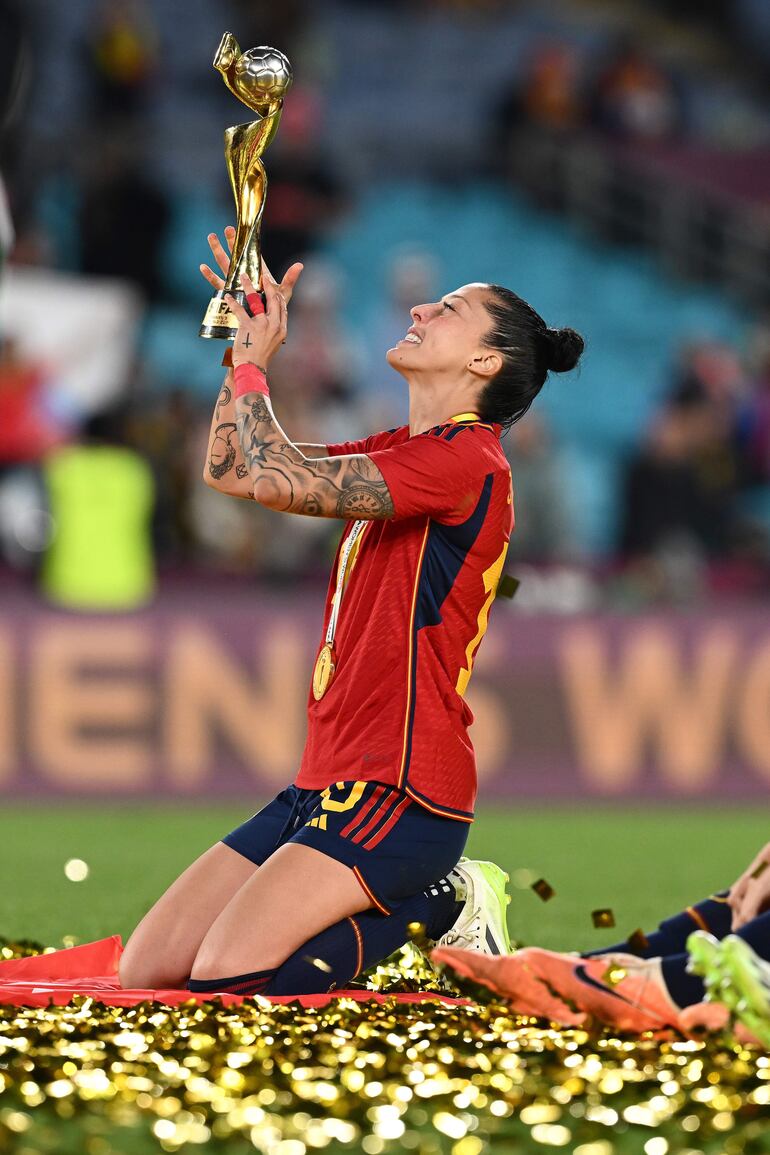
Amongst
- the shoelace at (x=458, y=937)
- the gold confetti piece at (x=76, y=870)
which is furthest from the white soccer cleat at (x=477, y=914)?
A: the gold confetti piece at (x=76, y=870)

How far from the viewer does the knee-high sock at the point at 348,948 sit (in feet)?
12.9

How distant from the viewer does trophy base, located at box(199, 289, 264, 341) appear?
418 cm

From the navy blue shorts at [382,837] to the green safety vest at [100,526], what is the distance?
20.4ft

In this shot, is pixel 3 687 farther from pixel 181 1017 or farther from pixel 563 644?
pixel 181 1017

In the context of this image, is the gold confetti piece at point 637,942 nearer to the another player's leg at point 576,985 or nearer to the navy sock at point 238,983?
the another player's leg at point 576,985

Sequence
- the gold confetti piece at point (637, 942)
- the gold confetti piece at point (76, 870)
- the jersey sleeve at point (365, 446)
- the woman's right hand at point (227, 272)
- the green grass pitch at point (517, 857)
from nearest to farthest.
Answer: the gold confetti piece at point (637, 942)
the woman's right hand at point (227, 272)
the jersey sleeve at point (365, 446)
the green grass pitch at point (517, 857)
the gold confetti piece at point (76, 870)

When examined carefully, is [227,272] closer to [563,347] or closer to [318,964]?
[563,347]

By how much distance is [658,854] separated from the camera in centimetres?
805

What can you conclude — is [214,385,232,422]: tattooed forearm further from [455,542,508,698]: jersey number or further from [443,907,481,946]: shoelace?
[443,907,481,946]: shoelace

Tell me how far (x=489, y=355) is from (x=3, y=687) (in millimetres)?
5697

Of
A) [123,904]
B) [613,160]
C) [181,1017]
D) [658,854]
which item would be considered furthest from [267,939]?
[613,160]

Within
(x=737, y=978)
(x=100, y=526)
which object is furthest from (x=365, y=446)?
(x=100, y=526)

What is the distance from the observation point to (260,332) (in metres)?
4.19

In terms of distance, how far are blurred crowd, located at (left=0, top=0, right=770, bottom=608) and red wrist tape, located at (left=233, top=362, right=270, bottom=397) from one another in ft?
19.2
